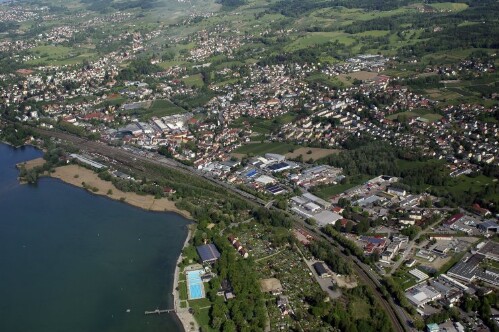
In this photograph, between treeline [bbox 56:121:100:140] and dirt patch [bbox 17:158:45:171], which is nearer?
dirt patch [bbox 17:158:45:171]

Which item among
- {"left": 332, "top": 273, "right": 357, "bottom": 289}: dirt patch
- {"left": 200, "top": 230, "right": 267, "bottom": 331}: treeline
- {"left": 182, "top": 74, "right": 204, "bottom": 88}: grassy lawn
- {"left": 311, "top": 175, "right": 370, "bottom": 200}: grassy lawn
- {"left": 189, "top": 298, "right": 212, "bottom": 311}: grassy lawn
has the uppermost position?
{"left": 200, "top": 230, "right": 267, "bottom": 331}: treeline

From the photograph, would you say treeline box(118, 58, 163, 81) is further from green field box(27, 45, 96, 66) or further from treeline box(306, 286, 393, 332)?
treeline box(306, 286, 393, 332)

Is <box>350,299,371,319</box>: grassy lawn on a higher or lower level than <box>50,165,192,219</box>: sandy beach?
higher

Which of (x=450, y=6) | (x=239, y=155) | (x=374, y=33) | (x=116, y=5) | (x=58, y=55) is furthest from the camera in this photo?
(x=116, y=5)

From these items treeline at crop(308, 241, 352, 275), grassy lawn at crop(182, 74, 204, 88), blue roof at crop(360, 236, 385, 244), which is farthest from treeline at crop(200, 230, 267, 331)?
grassy lawn at crop(182, 74, 204, 88)

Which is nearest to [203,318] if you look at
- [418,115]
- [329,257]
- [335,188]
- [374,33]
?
[329,257]

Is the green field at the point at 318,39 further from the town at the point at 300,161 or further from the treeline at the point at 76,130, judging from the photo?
the treeline at the point at 76,130

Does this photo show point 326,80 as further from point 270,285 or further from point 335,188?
point 270,285
